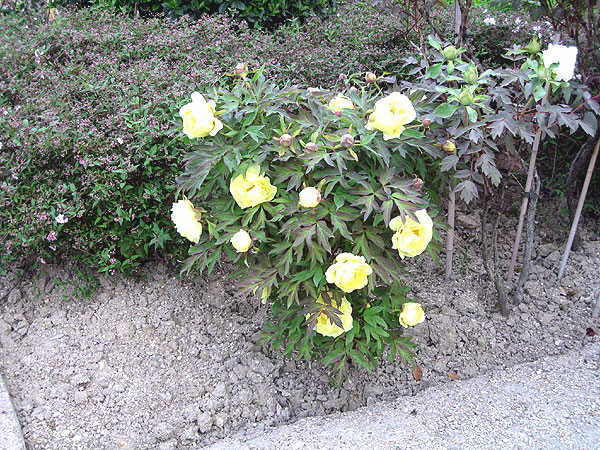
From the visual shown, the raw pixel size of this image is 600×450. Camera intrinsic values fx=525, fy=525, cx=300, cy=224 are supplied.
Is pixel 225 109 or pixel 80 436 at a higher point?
pixel 225 109

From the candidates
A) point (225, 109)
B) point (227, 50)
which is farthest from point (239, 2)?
point (225, 109)

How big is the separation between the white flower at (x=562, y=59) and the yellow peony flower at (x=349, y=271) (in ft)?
3.42

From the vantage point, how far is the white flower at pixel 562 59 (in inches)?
76.1

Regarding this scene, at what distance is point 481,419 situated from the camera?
210cm

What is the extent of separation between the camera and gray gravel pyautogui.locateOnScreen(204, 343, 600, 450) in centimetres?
197

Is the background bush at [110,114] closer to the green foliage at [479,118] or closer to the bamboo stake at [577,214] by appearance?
the green foliage at [479,118]

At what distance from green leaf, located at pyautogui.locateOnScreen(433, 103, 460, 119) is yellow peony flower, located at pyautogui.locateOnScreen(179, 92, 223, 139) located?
81 centimetres

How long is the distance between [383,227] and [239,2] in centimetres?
312

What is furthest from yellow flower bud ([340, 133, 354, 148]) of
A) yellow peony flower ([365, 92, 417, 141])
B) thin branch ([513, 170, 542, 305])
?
thin branch ([513, 170, 542, 305])

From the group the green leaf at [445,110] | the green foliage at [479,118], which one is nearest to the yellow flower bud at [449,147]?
the green foliage at [479,118]

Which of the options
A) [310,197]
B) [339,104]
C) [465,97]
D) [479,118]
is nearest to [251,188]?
[310,197]

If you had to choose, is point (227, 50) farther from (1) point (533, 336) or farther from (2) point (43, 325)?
(1) point (533, 336)

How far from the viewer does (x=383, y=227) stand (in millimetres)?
2002

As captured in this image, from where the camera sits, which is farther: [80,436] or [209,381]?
[209,381]
